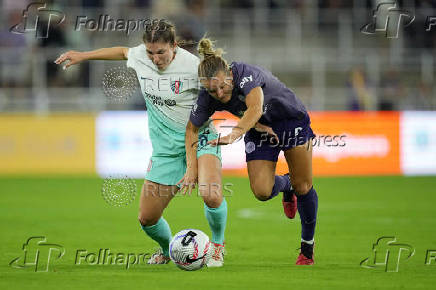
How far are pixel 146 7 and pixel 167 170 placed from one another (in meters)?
13.4

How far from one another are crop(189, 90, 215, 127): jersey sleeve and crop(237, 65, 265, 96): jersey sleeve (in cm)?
33

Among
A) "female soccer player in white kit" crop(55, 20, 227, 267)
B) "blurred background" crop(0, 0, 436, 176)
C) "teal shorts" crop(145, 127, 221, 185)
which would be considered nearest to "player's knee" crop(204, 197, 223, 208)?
"female soccer player in white kit" crop(55, 20, 227, 267)

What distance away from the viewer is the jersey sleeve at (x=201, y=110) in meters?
7.18

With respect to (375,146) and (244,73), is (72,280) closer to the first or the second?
(244,73)

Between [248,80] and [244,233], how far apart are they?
354cm

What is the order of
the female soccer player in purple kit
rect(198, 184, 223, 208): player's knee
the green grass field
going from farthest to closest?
1. rect(198, 184, 223, 208): player's knee
2. the female soccer player in purple kit
3. the green grass field

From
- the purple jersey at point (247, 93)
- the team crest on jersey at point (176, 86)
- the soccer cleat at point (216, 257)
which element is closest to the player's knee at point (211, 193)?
the soccer cleat at point (216, 257)

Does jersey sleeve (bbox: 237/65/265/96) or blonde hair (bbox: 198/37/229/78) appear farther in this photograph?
jersey sleeve (bbox: 237/65/265/96)

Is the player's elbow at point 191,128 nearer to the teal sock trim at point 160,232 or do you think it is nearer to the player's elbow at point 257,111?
the player's elbow at point 257,111

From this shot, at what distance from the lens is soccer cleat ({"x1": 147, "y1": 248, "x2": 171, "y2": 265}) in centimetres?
784

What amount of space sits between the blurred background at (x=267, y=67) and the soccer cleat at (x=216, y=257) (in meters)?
8.80

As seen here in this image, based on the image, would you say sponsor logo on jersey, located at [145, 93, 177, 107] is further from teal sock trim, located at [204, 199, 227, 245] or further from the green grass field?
the green grass field

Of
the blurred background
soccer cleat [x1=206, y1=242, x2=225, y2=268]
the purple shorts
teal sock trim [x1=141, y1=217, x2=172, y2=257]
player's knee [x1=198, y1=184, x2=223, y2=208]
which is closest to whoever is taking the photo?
player's knee [x1=198, y1=184, x2=223, y2=208]

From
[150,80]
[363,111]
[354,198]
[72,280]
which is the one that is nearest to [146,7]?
[363,111]
